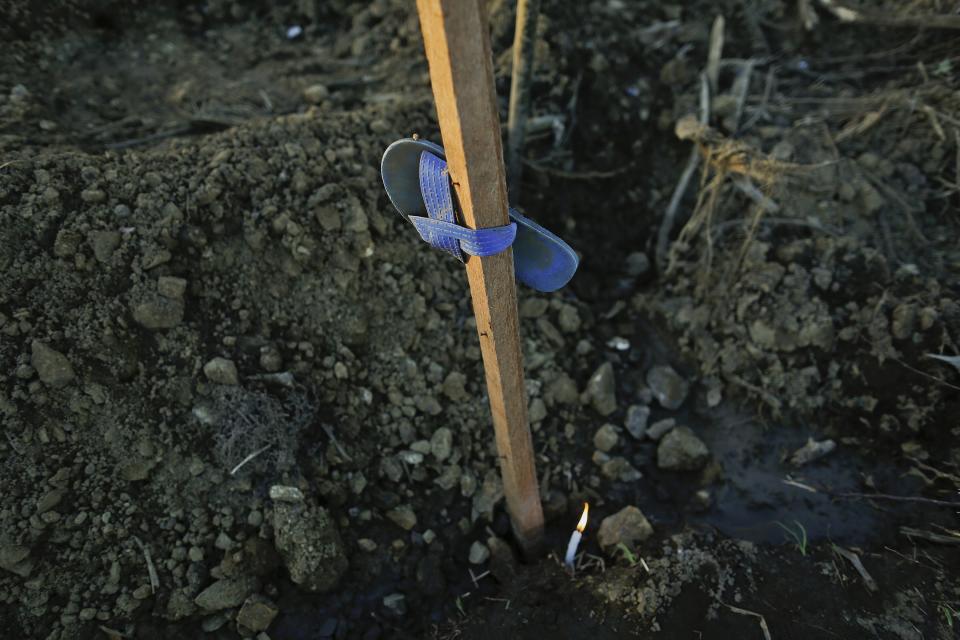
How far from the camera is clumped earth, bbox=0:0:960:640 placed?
182 centimetres

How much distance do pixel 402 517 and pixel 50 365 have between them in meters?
1.27

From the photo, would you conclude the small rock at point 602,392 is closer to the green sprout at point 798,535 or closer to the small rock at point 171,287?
the green sprout at point 798,535

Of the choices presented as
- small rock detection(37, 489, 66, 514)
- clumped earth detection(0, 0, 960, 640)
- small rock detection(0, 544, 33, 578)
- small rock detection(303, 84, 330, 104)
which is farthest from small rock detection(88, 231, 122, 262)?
small rock detection(303, 84, 330, 104)

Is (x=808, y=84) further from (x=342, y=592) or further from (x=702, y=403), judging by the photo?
(x=342, y=592)

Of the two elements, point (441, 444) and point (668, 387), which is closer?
point (441, 444)

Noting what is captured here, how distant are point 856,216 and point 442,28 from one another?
8.27ft

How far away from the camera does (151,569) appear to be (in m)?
1.80

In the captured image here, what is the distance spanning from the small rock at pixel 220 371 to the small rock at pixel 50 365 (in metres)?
0.40

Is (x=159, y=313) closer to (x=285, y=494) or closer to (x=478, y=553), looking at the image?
(x=285, y=494)

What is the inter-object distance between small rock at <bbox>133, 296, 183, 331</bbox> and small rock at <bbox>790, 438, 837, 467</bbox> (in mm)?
2537

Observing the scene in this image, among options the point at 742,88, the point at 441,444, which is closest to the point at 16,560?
the point at 441,444

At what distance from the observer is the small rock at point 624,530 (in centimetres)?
211

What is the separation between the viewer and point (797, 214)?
2707 mm

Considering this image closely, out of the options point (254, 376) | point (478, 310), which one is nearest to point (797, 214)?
point (478, 310)
